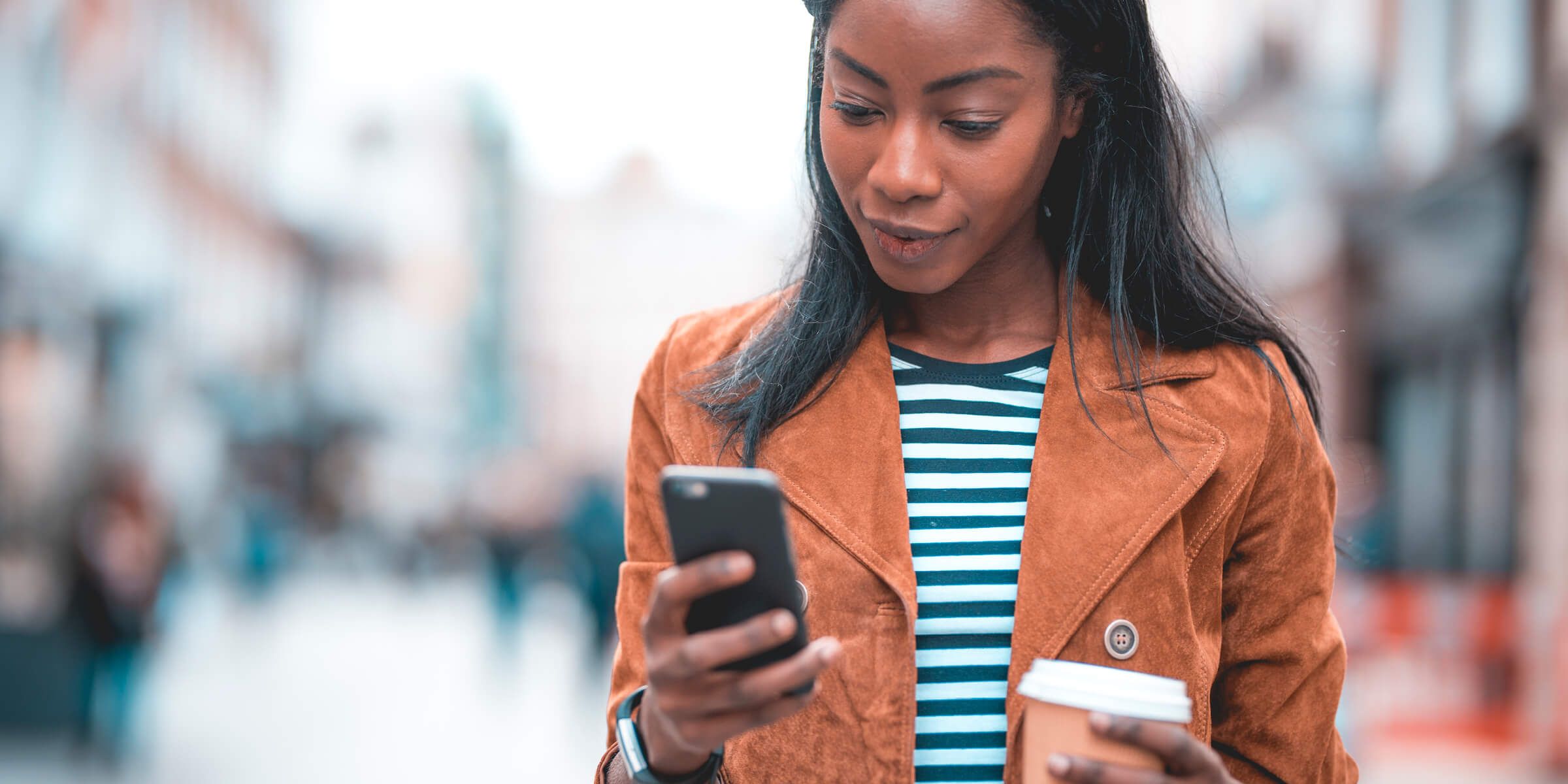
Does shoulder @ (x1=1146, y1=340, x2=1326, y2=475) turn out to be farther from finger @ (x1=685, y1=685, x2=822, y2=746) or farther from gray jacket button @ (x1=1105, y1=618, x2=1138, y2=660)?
finger @ (x1=685, y1=685, x2=822, y2=746)

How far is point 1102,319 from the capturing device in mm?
2041

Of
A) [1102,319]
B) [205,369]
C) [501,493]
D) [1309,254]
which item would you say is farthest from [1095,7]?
[205,369]

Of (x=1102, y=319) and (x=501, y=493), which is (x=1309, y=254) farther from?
(x=1102, y=319)

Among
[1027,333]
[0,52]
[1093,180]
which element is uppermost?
[0,52]

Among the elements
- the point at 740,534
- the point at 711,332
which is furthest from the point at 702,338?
the point at 740,534

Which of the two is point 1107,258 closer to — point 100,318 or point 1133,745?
point 1133,745

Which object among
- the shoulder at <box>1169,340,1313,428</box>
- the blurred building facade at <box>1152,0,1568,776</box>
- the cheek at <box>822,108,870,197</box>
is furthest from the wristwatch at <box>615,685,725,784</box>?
the blurred building facade at <box>1152,0,1568,776</box>

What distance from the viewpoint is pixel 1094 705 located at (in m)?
1.40

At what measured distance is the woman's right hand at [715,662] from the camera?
1.45 m

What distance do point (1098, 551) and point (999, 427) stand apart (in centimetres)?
23

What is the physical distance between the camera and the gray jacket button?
1812 mm

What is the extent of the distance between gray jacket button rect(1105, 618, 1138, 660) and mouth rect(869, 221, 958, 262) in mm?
556

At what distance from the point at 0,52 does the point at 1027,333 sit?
12804 millimetres

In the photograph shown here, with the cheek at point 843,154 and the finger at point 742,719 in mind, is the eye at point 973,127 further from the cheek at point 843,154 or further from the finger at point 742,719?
the finger at point 742,719
